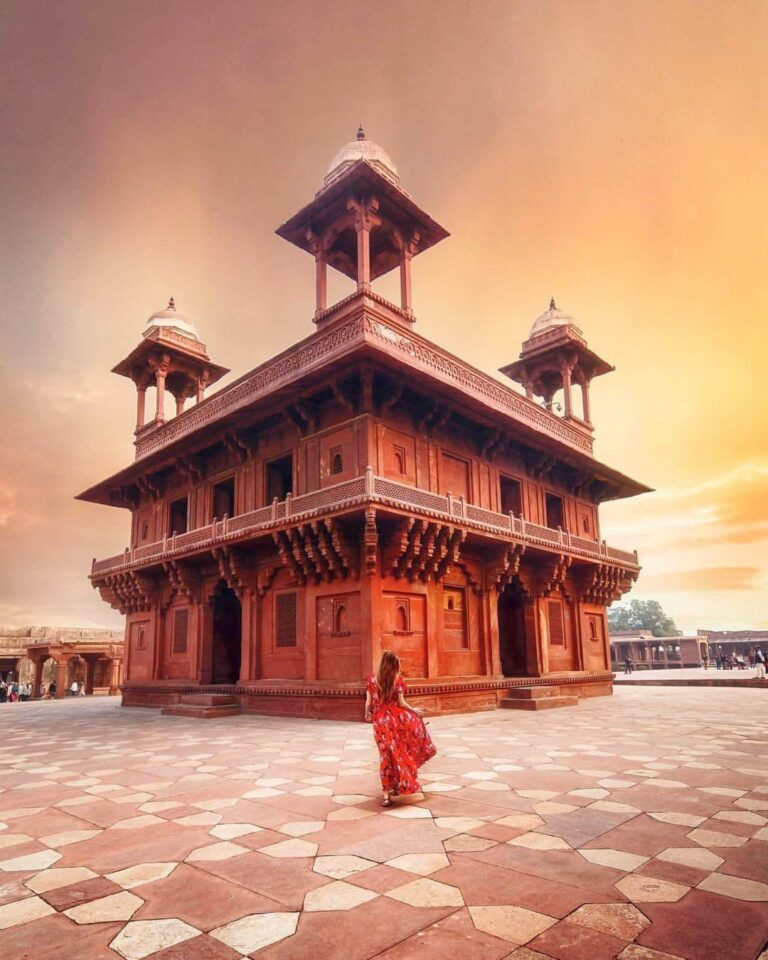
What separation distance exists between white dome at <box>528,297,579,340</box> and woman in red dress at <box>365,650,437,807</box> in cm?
1720

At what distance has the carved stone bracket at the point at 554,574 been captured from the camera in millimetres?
16250

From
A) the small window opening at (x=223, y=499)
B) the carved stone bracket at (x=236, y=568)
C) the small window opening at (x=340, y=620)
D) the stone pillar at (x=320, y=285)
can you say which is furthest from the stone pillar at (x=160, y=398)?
the small window opening at (x=340, y=620)

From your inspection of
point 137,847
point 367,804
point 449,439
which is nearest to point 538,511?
point 449,439

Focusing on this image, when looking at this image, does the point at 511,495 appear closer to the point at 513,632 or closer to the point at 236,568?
the point at 513,632

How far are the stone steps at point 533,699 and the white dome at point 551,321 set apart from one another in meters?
11.2

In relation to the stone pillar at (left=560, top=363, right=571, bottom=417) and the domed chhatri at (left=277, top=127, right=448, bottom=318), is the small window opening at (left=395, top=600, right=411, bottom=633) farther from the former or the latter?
the stone pillar at (left=560, top=363, right=571, bottom=417)

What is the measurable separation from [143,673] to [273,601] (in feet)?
20.8

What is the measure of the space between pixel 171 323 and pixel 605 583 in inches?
597

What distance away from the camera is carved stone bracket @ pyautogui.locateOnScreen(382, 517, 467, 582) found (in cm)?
1189

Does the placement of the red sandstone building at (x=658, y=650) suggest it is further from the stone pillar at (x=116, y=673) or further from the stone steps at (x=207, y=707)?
the stone steps at (x=207, y=707)

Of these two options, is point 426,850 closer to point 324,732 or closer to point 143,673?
point 324,732

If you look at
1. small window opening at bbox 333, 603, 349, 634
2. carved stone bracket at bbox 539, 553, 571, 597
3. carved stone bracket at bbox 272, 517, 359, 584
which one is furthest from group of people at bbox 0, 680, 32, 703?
carved stone bracket at bbox 539, 553, 571, 597

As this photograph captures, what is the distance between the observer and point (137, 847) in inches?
150

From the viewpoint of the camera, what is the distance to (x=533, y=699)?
13.6 meters
